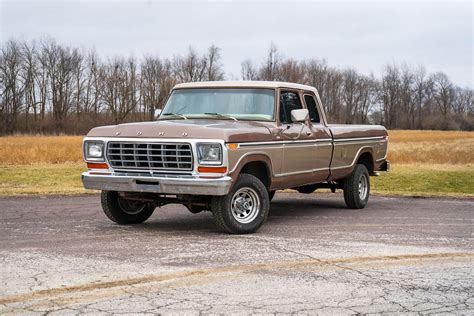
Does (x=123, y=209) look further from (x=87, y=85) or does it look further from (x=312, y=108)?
(x=87, y=85)

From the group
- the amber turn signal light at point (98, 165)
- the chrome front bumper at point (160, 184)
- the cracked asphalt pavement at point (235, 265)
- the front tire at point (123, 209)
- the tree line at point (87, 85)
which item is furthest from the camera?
the tree line at point (87, 85)

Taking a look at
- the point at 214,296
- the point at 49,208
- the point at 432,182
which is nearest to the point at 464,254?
the point at 214,296

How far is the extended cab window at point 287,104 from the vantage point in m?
9.80

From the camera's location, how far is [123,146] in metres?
8.77

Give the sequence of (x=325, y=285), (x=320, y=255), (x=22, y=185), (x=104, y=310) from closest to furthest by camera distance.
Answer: (x=104, y=310) → (x=325, y=285) → (x=320, y=255) → (x=22, y=185)

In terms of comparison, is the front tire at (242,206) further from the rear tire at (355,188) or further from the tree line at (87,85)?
the tree line at (87,85)

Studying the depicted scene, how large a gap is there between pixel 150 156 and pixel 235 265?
253 centimetres

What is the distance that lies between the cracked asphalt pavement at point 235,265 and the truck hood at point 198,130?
1313 millimetres

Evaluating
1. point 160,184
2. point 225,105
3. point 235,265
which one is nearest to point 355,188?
point 225,105

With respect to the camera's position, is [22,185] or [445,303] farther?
[22,185]

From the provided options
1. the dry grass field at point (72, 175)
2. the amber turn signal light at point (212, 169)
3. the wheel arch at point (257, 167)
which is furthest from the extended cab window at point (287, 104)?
the dry grass field at point (72, 175)

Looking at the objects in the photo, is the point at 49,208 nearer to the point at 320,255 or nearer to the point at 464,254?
the point at 320,255

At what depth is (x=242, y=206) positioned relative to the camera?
871 cm

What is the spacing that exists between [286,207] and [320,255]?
504 cm
